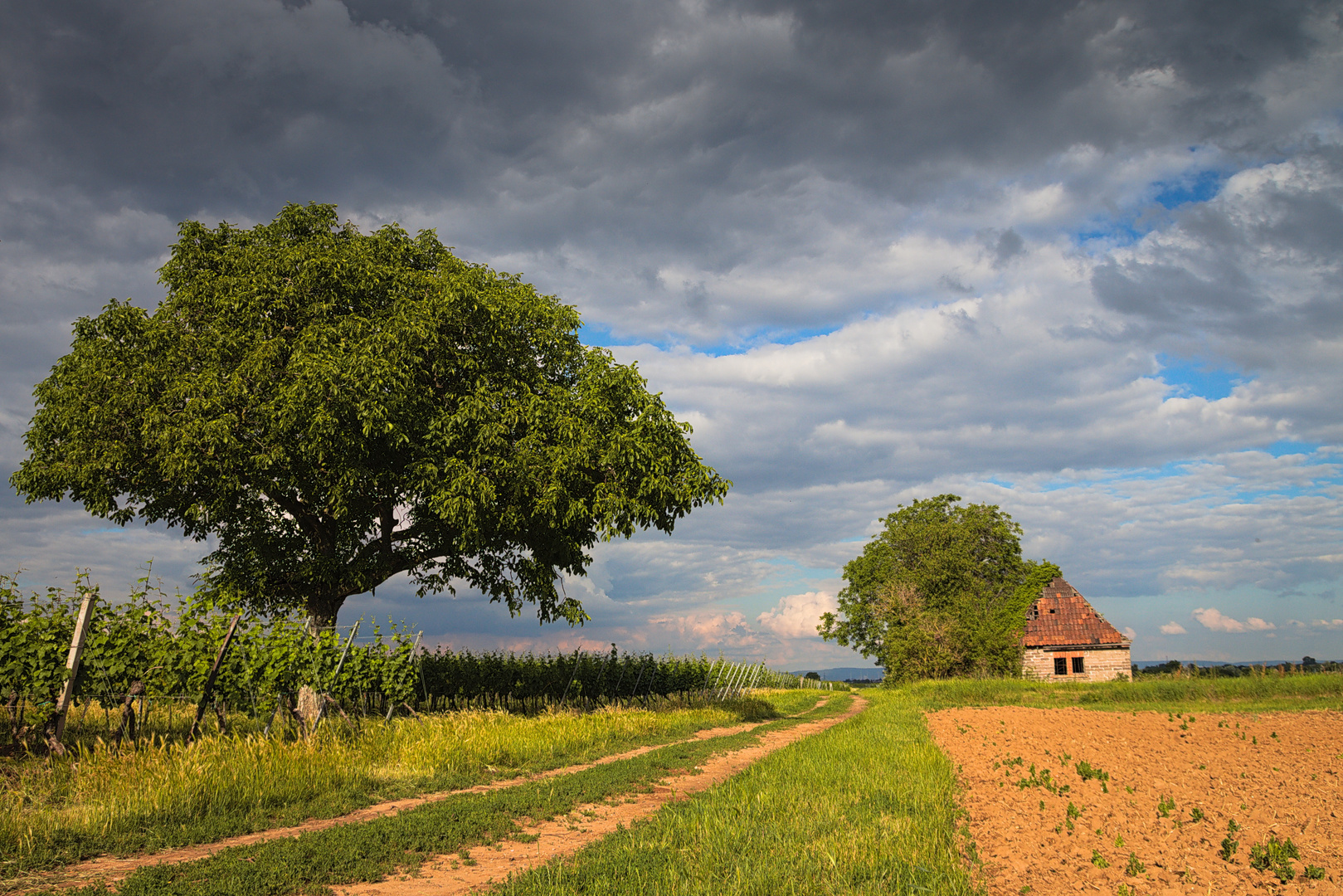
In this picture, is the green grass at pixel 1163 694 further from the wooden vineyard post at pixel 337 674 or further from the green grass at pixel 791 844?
the wooden vineyard post at pixel 337 674

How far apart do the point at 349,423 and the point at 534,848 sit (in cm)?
1082

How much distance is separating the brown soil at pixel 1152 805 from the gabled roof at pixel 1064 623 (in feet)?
78.8

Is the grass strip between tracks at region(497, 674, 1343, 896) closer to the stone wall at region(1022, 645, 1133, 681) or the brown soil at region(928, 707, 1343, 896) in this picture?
the brown soil at region(928, 707, 1343, 896)

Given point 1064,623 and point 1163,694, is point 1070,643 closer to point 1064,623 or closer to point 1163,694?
point 1064,623

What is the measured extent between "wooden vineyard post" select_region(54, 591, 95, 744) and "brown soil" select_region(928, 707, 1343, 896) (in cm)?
1169

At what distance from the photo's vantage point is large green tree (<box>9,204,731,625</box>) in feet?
50.0

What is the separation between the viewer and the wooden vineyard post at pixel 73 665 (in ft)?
33.2

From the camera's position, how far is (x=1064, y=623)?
1607 inches

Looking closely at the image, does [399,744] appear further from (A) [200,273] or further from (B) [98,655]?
(A) [200,273]

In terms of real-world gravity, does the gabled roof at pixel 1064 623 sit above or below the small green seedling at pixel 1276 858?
above

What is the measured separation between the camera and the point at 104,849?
22.9ft

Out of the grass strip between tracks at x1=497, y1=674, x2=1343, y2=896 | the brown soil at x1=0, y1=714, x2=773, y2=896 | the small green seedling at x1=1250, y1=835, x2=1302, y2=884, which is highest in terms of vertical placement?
the small green seedling at x1=1250, y1=835, x2=1302, y2=884

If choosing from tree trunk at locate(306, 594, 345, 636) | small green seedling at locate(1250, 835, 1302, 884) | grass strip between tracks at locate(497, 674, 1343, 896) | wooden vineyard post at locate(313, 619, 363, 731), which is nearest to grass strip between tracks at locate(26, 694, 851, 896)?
grass strip between tracks at locate(497, 674, 1343, 896)

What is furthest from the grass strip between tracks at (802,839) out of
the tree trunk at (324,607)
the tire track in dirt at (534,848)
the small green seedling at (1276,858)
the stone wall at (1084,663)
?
the stone wall at (1084,663)
